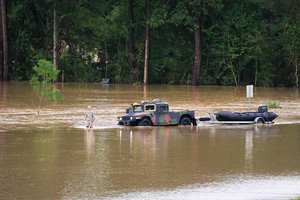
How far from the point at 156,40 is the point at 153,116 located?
173ft

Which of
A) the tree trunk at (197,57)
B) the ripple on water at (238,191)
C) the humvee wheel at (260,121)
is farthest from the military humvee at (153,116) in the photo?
the tree trunk at (197,57)

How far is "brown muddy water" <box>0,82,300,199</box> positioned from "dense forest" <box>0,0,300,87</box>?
130 feet

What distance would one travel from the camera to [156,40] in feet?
284

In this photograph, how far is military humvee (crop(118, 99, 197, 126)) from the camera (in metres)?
34.1

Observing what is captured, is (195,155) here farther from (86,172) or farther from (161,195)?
(161,195)

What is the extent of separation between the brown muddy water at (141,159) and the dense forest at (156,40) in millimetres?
39551

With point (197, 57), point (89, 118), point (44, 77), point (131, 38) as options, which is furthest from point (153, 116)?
point (131, 38)

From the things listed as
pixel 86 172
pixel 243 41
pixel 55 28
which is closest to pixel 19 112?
pixel 86 172

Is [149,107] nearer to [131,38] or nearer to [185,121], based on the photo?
[185,121]

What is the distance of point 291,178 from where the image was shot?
20.5 metres

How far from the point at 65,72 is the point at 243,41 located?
19.9 metres

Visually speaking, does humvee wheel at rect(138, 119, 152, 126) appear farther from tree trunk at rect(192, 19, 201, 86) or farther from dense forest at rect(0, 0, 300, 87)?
tree trunk at rect(192, 19, 201, 86)

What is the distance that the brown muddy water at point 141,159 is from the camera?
60.9 feet

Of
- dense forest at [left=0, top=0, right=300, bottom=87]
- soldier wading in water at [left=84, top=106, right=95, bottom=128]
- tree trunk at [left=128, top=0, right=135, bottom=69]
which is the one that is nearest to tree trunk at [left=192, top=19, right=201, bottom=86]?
dense forest at [left=0, top=0, right=300, bottom=87]
